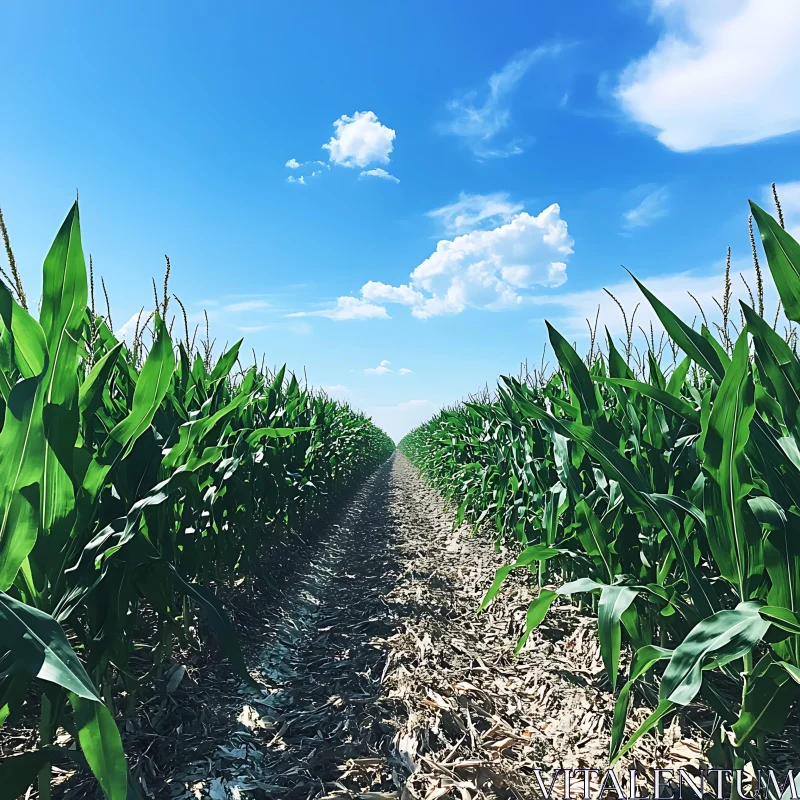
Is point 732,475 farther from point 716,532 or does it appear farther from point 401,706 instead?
point 401,706

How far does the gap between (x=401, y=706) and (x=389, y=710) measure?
0.05 meters

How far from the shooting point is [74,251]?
4.50ft

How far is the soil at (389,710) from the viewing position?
1843 millimetres

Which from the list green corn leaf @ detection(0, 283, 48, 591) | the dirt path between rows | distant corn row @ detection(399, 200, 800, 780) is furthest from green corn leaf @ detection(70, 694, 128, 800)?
distant corn row @ detection(399, 200, 800, 780)

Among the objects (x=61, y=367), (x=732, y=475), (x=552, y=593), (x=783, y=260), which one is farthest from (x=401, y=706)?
(x=783, y=260)

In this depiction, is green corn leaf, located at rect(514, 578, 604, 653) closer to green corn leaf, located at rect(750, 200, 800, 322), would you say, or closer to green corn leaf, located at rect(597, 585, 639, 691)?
green corn leaf, located at rect(597, 585, 639, 691)

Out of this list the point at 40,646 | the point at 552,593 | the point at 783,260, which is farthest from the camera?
the point at 552,593

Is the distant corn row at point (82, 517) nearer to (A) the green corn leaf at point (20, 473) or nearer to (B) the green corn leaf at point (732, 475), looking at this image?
(A) the green corn leaf at point (20, 473)

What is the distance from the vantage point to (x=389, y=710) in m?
2.26

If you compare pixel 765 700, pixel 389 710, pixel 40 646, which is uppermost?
pixel 40 646

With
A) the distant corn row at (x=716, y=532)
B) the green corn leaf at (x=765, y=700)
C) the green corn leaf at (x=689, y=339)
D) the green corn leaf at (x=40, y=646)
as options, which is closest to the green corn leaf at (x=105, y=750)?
the green corn leaf at (x=40, y=646)

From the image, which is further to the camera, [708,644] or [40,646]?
[708,644]

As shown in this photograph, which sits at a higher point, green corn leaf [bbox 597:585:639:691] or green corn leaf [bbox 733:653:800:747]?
green corn leaf [bbox 597:585:639:691]

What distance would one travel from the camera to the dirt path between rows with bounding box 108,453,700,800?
185 cm
